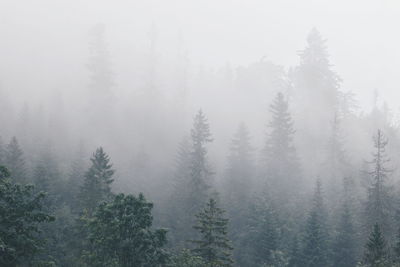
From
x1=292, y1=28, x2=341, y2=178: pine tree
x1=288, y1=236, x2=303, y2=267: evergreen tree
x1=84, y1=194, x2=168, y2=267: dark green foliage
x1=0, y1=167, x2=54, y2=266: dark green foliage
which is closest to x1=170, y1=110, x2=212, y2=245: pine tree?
x1=288, y1=236, x2=303, y2=267: evergreen tree

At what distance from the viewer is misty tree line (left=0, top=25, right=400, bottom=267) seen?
1147 inches

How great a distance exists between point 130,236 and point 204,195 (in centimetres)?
2705

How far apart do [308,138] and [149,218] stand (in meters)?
52.8

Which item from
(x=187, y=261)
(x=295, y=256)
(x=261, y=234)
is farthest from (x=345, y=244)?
(x=187, y=261)

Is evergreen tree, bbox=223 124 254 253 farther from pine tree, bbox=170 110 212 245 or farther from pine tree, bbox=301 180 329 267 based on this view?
pine tree, bbox=301 180 329 267

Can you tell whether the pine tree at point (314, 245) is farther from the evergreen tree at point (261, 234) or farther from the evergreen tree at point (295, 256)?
the evergreen tree at point (261, 234)

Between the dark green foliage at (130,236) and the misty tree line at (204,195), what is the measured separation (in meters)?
0.08

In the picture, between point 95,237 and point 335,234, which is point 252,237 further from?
point 95,237

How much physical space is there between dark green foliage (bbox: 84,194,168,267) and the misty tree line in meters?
0.08

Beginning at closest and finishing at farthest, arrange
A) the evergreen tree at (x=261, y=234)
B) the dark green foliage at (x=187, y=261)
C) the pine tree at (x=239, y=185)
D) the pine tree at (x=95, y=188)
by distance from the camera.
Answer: the dark green foliage at (x=187, y=261) → the pine tree at (x=95, y=188) → the evergreen tree at (x=261, y=234) → the pine tree at (x=239, y=185)

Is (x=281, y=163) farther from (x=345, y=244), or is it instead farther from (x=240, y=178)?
(x=345, y=244)

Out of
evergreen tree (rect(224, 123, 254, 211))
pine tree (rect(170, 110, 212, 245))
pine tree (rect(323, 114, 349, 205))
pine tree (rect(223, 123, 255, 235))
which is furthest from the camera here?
pine tree (rect(323, 114, 349, 205))

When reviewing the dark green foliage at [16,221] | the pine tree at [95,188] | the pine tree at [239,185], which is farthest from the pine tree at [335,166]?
the dark green foliage at [16,221]

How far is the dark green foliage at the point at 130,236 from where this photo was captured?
1125 inches
